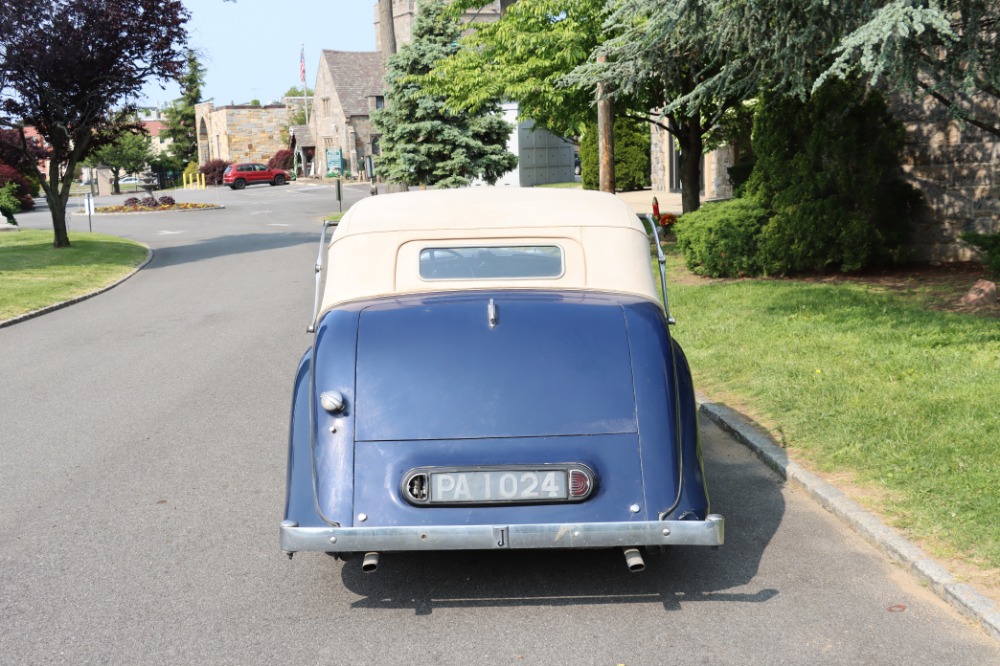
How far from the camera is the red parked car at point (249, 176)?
233 feet

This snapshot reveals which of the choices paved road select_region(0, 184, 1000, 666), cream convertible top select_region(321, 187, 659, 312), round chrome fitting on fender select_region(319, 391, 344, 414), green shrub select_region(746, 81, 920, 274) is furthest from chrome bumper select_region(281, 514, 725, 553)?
green shrub select_region(746, 81, 920, 274)

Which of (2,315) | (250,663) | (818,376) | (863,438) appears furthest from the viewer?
(2,315)

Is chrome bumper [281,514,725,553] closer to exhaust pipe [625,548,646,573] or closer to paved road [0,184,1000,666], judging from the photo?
exhaust pipe [625,548,646,573]

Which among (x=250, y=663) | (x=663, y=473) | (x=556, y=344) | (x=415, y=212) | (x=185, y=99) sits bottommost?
(x=250, y=663)

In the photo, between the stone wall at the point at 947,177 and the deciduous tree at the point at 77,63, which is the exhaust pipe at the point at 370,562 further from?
the deciduous tree at the point at 77,63

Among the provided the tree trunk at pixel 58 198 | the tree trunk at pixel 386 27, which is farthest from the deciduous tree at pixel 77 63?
the tree trunk at pixel 386 27

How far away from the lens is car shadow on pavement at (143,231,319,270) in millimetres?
26250

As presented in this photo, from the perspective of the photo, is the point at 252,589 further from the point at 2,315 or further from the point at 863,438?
the point at 2,315

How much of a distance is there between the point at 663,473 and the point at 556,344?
780mm

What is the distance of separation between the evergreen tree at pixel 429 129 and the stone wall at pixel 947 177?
73.5 ft

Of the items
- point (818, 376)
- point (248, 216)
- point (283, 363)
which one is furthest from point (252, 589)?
point (248, 216)

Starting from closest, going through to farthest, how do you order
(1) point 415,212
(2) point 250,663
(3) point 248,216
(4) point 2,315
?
(2) point 250,663
(1) point 415,212
(4) point 2,315
(3) point 248,216

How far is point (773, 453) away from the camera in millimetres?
7090

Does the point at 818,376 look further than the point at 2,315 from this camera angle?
No
